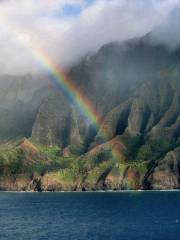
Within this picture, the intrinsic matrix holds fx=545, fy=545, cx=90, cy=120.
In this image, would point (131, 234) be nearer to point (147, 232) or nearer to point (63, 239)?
point (147, 232)

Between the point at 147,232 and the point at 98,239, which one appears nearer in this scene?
the point at 98,239

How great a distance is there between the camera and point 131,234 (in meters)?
195

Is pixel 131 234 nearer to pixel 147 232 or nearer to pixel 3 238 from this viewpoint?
pixel 147 232

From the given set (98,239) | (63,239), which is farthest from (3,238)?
(98,239)

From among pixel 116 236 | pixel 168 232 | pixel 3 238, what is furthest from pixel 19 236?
pixel 168 232

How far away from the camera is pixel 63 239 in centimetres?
18450

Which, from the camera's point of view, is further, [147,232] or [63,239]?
[147,232]

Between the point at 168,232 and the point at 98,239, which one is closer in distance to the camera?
the point at 98,239

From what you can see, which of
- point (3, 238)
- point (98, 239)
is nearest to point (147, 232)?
point (98, 239)

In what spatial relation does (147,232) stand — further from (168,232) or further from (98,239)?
(98,239)

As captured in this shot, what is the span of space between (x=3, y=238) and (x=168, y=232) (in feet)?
195

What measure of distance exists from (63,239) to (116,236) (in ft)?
62.9

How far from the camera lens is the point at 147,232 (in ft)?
654

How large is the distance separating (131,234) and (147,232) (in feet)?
24.6
